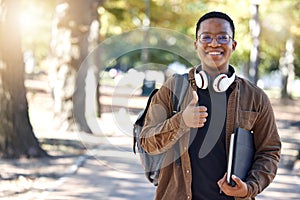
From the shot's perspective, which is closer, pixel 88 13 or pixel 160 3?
pixel 88 13

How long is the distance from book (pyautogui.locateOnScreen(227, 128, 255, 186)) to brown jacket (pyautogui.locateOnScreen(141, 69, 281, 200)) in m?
0.07

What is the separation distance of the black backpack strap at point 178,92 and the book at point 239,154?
30 cm

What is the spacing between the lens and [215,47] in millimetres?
2814

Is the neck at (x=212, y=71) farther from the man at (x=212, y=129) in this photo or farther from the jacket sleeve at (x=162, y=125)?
the jacket sleeve at (x=162, y=125)

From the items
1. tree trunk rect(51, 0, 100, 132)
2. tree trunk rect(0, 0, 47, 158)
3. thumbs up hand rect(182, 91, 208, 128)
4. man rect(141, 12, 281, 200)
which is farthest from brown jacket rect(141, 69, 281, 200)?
tree trunk rect(51, 0, 100, 132)

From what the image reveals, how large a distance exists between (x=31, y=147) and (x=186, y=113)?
8660mm

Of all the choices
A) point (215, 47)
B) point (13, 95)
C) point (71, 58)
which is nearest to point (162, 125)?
point (215, 47)

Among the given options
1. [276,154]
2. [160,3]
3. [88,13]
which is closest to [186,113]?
[276,154]

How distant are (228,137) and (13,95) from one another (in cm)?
838

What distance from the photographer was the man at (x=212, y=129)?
2.73 m

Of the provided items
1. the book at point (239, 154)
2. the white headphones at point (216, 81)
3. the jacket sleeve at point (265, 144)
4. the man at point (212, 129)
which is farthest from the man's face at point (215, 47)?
the book at point (239, 154)

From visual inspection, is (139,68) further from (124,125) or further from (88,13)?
(88,13)

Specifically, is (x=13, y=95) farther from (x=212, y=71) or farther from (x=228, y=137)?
(x=228, y=137)

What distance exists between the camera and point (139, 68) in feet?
12.7
